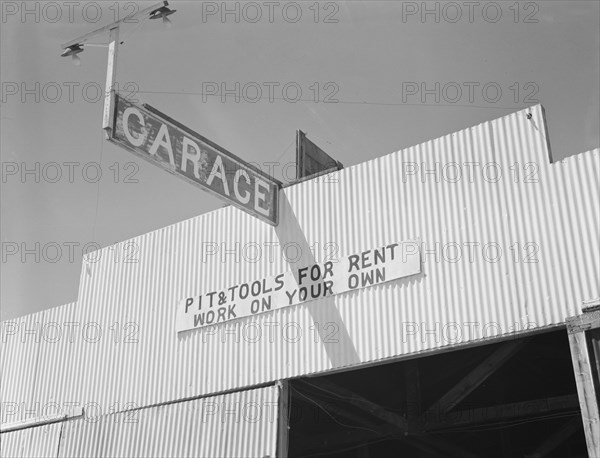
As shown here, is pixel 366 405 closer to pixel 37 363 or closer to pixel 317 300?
pixel 317 300

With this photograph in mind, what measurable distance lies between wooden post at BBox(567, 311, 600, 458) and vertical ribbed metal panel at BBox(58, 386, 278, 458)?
6.41 meters

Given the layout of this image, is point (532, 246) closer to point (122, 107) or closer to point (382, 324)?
point (382, 324)

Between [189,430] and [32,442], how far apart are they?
6291 millimetres

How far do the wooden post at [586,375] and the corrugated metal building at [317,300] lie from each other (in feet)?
→ 0.08

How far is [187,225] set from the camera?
65.4 feet

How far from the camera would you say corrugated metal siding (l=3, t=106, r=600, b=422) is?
13.7 m

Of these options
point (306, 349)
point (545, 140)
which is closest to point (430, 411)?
point (306, 349)

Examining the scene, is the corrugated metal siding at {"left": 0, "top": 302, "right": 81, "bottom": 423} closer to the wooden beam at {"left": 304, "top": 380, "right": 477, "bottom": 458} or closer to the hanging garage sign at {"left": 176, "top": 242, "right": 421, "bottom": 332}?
the hanging garage sign at {"left": 176, "top": 242, "right": 421, "bottom": 332}

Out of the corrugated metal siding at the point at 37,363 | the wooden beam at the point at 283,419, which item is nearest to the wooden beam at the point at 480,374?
the wooden beam at the point at 283,419

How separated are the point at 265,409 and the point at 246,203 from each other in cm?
466

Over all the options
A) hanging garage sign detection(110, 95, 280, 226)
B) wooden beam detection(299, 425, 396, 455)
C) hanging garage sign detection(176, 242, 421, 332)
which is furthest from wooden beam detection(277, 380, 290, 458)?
wooden beam detection(299, 425, 396, 455)

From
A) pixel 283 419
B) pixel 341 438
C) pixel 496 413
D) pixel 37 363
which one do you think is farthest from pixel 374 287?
pixel 37 363

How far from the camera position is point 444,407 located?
708 inches

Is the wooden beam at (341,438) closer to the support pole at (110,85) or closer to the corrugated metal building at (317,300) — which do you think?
the corrugated metal building at (317,300)
